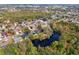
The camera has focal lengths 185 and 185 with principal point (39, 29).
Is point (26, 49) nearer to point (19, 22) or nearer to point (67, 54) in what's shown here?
point (19, 22)

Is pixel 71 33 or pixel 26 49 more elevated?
pixel 71 33

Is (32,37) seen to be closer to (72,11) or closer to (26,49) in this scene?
(26,49)
